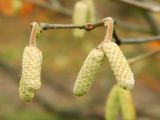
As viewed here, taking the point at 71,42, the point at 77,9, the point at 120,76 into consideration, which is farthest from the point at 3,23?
the point at 120,76

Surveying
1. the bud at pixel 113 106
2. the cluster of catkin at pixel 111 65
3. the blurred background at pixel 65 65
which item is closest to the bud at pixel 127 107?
the bud at pixel 113 106

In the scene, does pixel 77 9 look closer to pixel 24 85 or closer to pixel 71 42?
pixel 24 85

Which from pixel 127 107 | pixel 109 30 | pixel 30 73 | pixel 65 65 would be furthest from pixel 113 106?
pixel 65 65

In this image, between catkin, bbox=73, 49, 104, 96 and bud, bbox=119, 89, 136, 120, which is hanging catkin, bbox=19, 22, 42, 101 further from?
bud, bbox=119, 89, 136, 120

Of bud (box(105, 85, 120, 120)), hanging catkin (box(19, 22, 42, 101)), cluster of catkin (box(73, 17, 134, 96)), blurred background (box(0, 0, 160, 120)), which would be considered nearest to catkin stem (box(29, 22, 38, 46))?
hanging catkin (box(19, 22, 42, 101))

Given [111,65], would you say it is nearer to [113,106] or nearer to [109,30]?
[109,30]

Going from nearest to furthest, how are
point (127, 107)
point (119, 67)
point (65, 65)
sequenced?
point (119, 67)
point (127, 107)
point (65, 65)
